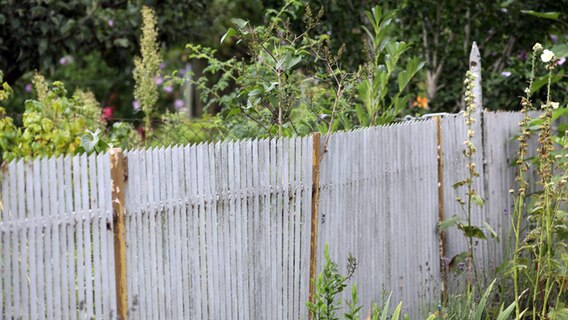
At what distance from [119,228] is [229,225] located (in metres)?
0.73

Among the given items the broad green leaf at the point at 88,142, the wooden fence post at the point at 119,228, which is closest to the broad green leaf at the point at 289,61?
the broad green leaf at the point at 88,142


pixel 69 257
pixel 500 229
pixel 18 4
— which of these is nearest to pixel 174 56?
pixel 18 4

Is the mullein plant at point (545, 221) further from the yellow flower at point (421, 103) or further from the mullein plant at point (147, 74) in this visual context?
the mullein plant at point (147, 74)

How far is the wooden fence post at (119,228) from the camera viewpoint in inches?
134

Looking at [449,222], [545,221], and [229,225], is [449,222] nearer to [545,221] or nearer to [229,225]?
[545,221]

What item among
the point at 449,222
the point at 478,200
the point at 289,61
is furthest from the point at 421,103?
the point at 289,61

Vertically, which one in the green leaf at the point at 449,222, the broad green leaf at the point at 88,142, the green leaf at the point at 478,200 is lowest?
the green leaf at the point at 449,222

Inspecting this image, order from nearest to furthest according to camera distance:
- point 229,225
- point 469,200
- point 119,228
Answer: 1. point 119,228
2. point 229,225
3. point 469,200

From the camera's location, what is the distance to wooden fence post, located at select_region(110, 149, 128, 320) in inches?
134

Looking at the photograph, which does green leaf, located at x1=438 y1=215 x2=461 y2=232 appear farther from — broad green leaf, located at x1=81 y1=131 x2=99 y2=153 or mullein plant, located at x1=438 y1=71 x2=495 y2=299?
broad green leaf, located at x1=81 y1=131 x2=99 y2=153

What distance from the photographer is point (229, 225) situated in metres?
4.06

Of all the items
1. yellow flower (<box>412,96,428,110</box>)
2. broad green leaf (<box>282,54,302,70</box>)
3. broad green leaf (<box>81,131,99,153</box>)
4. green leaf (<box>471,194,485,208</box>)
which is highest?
broad green leaf (<box>282,54,302,70</box>)

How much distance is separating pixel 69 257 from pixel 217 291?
91 centimetres

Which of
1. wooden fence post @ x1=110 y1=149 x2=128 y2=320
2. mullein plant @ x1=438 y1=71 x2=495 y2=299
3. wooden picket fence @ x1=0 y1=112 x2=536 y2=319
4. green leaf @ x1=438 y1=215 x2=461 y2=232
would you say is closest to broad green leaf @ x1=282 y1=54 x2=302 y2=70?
wooden picket fence @ x1=0 y1=112 x2=536 y2=319
